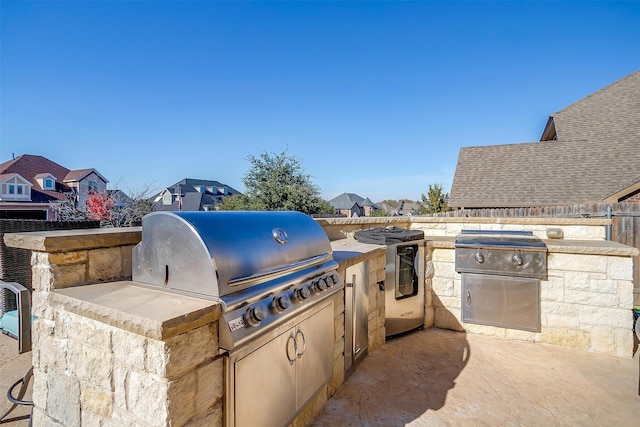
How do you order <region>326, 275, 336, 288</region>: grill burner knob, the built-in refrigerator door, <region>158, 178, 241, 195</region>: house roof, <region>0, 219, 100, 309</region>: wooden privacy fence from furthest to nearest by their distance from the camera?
<region>158, 178, 241, 195</region>: house roof < <region>0, 219, 100, 309</region>: wooden privacy fence < the built-in refrigerator door < <region>326, 275, 336, 288</region>: grill burner knob

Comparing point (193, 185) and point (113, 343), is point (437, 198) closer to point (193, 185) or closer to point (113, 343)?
point (113, 343)

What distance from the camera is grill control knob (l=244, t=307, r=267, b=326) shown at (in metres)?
1.49

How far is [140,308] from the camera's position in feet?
4.36

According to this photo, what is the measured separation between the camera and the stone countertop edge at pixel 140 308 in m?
1.17

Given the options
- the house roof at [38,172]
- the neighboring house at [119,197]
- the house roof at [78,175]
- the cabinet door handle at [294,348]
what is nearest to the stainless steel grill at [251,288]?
the cabinet door handle at [294,348]

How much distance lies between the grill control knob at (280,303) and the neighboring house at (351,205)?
37.4m

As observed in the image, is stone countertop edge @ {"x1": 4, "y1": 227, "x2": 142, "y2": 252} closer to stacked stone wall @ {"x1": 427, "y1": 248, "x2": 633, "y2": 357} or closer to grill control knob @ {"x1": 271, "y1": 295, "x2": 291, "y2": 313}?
grill control knob @ {"x1": 271, "y1": 295, "x2": 291, "y2": 313}

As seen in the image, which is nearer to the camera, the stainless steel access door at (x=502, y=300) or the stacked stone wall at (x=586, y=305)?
the stacked stone wall at (x=586, y=305)

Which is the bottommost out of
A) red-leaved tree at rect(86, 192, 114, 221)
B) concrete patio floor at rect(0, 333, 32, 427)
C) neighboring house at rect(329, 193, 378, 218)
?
concrete patio floor at rect(0, 333, 32, 427)

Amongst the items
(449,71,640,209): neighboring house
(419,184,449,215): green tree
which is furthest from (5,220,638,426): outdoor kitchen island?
(419,184,449,215): green tree

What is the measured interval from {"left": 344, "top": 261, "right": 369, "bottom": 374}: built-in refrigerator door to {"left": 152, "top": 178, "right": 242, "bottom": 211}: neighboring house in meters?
23.8

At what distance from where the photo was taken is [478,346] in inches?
150

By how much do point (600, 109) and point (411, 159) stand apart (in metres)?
11.3

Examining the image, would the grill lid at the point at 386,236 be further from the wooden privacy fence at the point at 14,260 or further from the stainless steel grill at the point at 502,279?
the wooden privacy fence at the point at 14,260
